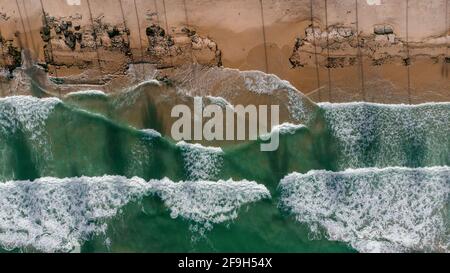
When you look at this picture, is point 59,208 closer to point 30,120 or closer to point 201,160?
point 30,120

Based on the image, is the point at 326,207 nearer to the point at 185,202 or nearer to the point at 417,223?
the point at 417,223

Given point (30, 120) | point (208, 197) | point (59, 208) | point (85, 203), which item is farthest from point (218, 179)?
point (30, 120)

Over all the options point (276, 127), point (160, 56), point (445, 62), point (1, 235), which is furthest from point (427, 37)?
point (1, 235)

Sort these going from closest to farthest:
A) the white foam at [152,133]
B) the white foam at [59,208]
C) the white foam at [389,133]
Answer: the white foam at [389,133] < the white foam at [152,133] < the white foam at [59,208]

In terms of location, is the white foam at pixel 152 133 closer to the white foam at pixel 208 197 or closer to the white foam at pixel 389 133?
the white foam at pixel 208 197

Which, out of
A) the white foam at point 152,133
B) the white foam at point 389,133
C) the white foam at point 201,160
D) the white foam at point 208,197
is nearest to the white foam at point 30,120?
the white foam at point 152,133

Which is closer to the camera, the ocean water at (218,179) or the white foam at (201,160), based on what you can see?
the ocean water at (218,179)
